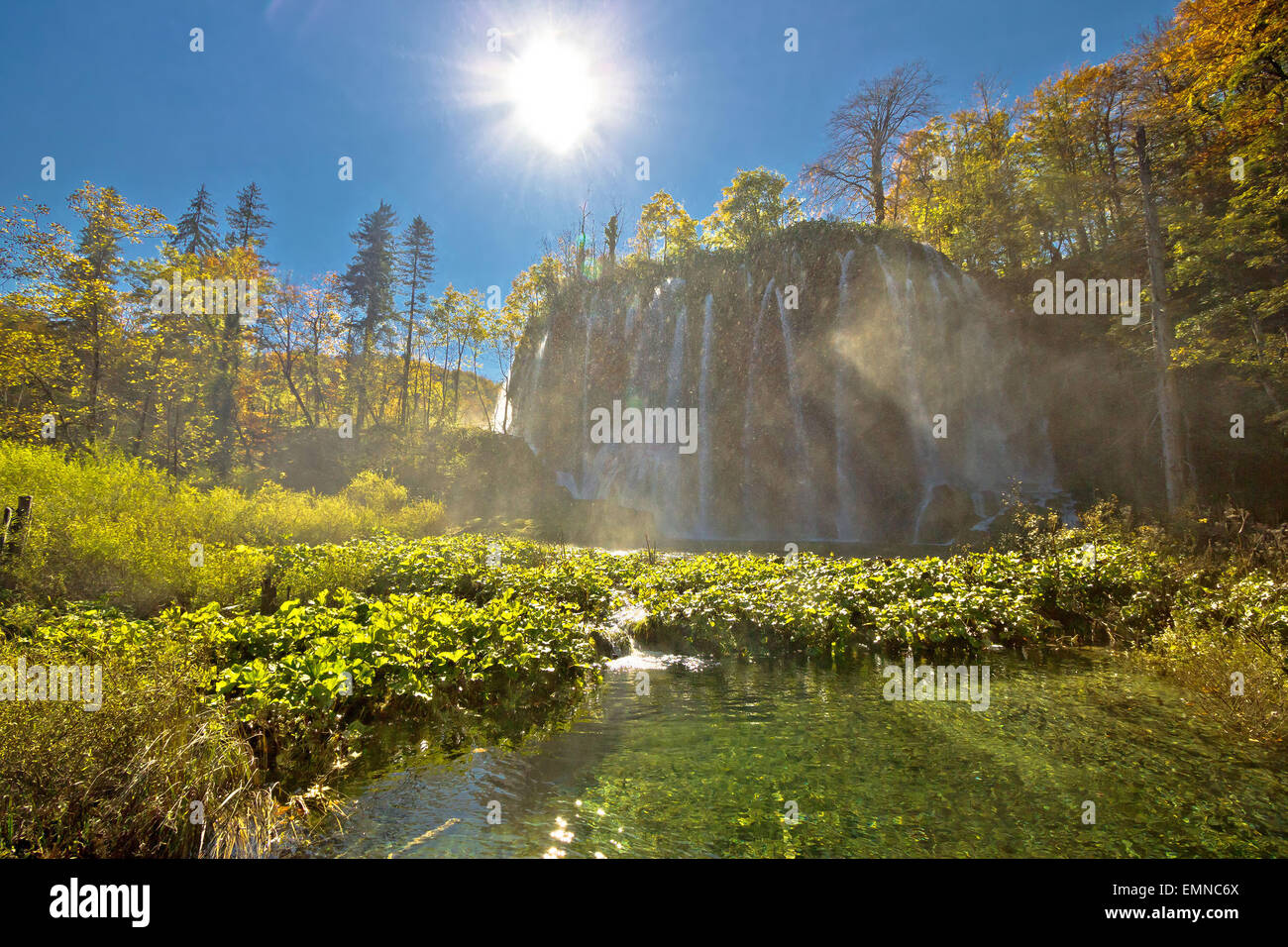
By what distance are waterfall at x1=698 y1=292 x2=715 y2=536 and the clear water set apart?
2271 centimetres

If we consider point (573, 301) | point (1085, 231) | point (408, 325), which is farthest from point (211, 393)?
Answer: point (1085, 231)

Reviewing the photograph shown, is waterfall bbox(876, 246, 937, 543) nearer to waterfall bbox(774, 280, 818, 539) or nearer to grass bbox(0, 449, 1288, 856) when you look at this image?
waterfall bbox(774, 280, 818, 539)

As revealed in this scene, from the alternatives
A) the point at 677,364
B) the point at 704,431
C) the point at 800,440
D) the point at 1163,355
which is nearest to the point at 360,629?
the point at 1163,355

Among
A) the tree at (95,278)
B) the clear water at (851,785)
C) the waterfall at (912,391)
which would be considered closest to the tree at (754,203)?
the waterfall at (912,391)

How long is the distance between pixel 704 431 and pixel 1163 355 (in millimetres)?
18073

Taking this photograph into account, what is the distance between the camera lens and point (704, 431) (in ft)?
99.1

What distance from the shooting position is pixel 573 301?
136 feet

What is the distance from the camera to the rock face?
1009 inches

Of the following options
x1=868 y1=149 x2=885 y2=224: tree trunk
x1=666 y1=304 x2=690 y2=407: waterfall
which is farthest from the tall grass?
x1=868 y1=149 x2=885 y2=224: tree trunk

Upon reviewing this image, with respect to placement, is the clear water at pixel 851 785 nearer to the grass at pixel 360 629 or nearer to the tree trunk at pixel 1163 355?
the grass at pixel 360 629

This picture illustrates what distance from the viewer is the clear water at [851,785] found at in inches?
140

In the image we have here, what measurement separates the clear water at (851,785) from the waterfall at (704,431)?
2271cm
